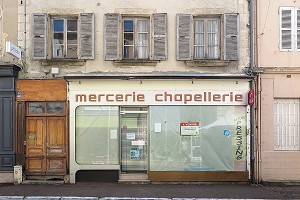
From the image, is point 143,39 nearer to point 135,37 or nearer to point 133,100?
point 135,37

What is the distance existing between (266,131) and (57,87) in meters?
6.78

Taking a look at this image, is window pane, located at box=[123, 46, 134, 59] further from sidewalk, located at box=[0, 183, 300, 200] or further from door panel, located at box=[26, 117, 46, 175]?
sidewalk, located at box=[0, 183, 300, 200]

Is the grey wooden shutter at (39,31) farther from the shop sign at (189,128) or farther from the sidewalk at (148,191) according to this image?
the shop sign at (189,128)

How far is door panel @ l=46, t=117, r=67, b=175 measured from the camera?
11.0m

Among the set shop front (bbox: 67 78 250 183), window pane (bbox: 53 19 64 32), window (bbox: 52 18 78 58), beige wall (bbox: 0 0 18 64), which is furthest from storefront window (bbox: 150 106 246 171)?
beige wall (bbox: 0 0 18 64)

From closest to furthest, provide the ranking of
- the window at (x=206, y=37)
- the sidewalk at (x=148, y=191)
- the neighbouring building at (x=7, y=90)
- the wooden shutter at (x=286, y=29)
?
the sidewalk at (x=148, y=191) → the neighbouring building at (x=7, y=90) → the window at (x=206, y=37) → the wooden shutter at (x=286, y=29)

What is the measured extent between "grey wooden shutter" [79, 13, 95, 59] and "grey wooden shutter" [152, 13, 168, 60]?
6.39 ft

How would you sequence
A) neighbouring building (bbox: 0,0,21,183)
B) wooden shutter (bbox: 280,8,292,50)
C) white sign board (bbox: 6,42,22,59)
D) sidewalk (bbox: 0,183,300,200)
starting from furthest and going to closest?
wooden shutter (bbox: 280,8,292,50) → neighbouring building (bbox: 0,0,21,183) → white sign board (bbox: 6,42,22,59) → sidewalk (bbox: 0,183,300,200)

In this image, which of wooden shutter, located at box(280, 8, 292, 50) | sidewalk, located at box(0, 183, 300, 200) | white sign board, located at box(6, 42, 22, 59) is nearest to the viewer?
sidewalk, located at box(0, 183, 300, 200)

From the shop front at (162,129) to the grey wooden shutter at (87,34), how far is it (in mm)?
921

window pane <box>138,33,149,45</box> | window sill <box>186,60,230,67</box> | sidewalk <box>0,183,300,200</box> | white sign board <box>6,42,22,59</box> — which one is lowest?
sidewalk <box>0,183,300,200</box>

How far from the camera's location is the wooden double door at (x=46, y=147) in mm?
10992

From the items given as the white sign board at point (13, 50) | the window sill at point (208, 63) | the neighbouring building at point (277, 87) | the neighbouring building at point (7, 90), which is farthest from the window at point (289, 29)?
the neighbouring building at point (7, 90)

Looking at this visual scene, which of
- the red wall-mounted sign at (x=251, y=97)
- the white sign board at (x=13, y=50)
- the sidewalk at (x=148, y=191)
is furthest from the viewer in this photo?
the red wall-mounted sign at (x=251, y=97)
